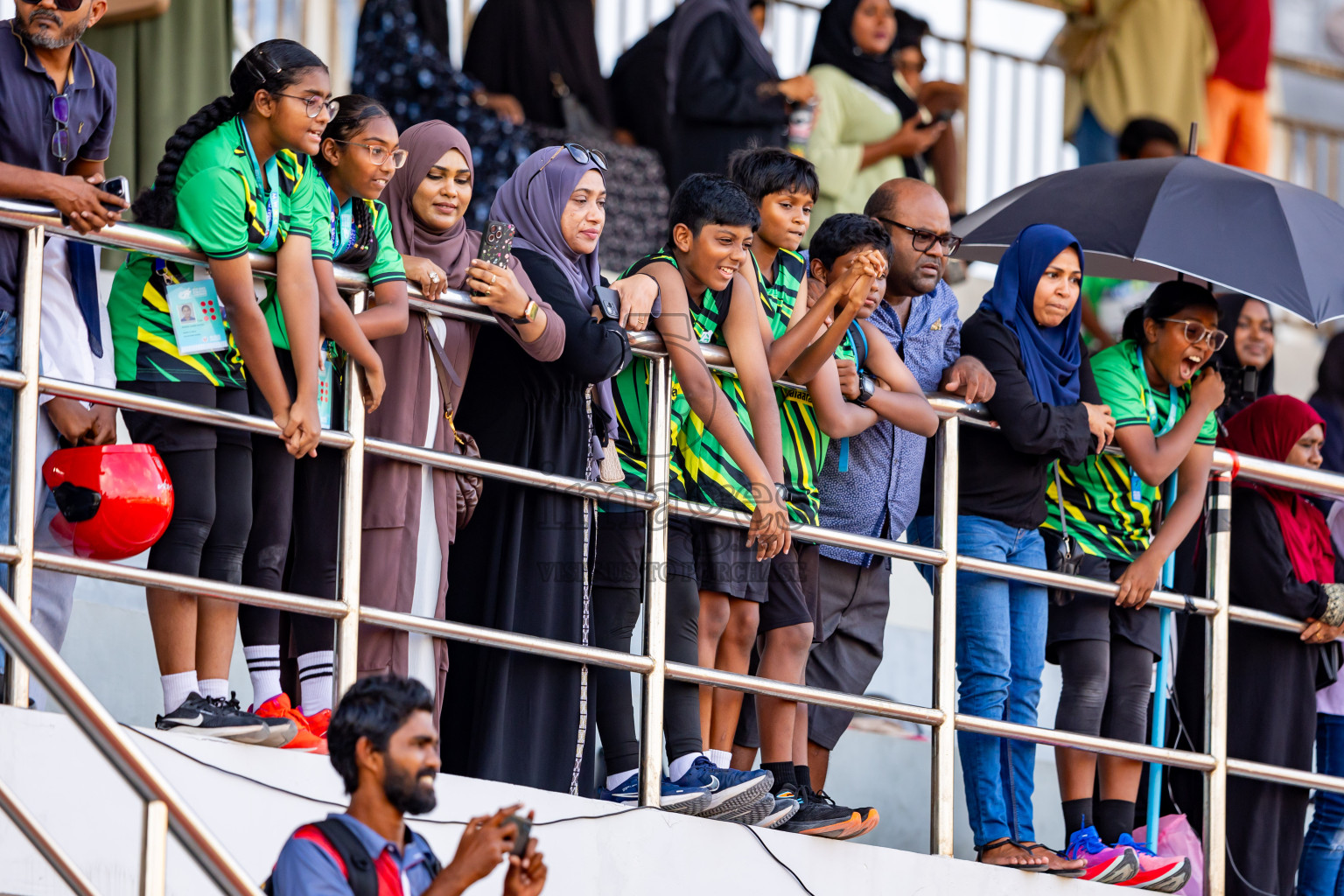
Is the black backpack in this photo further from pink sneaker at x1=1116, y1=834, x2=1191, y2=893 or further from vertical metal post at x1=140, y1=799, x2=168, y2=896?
pink sneaker at x1=1116, y1=834, x2=1191, y2=893

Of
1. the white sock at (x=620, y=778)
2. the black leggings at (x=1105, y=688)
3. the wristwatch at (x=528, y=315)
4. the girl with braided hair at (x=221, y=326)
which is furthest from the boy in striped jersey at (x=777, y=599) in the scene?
the girl with braided hair at (x=221, y=326)

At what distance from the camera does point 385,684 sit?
11.7 feet

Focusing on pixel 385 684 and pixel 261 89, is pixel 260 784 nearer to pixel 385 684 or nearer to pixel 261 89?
pixel 385 684

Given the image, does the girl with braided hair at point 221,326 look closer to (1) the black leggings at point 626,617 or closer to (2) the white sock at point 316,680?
(2) the white sock at point 316,680

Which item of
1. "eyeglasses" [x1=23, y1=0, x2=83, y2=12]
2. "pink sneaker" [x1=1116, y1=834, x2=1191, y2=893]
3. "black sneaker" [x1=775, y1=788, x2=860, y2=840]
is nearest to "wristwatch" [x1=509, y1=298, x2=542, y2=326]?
"eyeglasses" [x1=23, y1=0, x2=83, y2=12]

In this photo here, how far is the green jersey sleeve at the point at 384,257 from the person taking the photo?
15.2 ft

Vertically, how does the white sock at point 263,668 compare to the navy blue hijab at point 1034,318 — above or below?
below

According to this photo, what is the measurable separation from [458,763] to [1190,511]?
2247 millimetres

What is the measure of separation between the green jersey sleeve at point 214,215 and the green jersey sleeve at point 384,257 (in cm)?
38

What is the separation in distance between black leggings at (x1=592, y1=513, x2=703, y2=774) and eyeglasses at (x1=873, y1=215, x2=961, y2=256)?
45.7 inches

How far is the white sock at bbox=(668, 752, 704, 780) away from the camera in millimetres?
4801

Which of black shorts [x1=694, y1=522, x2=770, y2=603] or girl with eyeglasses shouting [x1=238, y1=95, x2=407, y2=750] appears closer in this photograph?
girl with eyeglasses shouting [x1=238, y1=95, x2=407, y2=750]

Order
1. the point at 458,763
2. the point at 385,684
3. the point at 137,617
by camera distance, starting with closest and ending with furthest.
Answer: the point at 385,684, the point at 458,763, the point at 137,617

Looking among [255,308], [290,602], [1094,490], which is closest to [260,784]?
[290,602]
